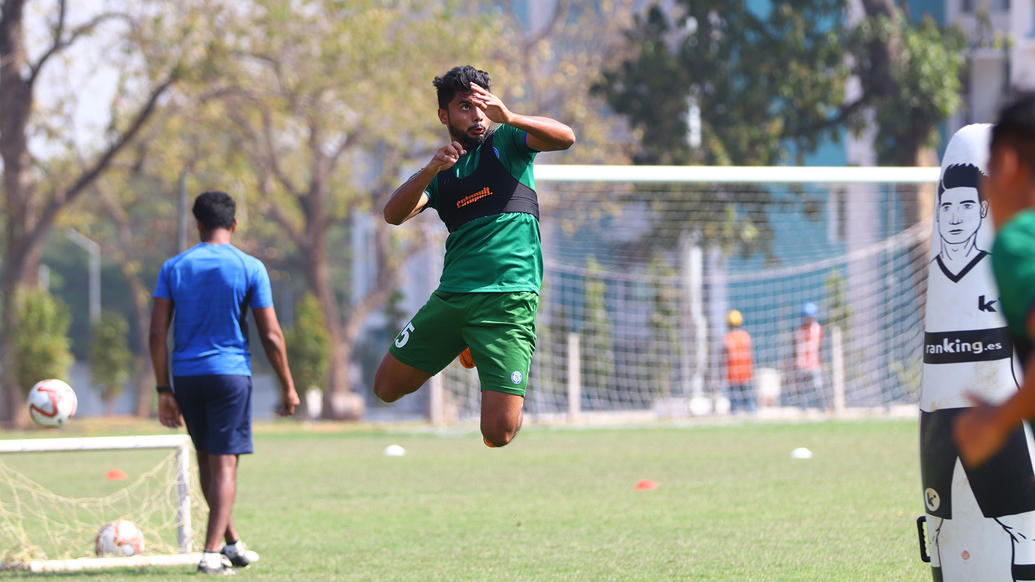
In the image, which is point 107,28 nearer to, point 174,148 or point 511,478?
point 174,148

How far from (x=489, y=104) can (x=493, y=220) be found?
2.17 ft

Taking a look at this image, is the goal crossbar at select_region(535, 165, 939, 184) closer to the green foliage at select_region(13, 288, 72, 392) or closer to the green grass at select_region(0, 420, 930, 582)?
the green grass at select_region(0, 420, 930, 582)

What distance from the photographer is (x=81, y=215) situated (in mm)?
38875

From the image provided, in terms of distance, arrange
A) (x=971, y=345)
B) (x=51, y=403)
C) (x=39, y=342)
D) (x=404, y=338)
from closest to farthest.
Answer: (x=971, y=345) → (x=404, y=338) → (x=51, y=403) → (x=39, y=342)

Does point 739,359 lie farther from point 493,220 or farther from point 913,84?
point 493,220

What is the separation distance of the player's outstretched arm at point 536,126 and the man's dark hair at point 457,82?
57 mm

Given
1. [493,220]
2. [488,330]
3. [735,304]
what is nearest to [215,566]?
Result: [488,330]

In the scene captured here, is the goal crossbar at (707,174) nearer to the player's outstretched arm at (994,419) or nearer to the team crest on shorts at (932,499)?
the team crest on shorts at (932,499)

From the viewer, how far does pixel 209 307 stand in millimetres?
7211

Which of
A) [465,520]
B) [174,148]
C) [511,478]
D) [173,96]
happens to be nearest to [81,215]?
[174,148]

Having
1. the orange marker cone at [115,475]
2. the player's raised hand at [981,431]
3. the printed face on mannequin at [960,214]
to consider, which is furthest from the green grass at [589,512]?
the player's raised hand at [981,431]

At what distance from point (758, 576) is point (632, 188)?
65.9 ft

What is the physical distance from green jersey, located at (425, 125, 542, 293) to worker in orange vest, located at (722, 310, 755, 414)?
15.5m

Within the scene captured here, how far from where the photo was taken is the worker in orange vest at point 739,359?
21.8 metres
